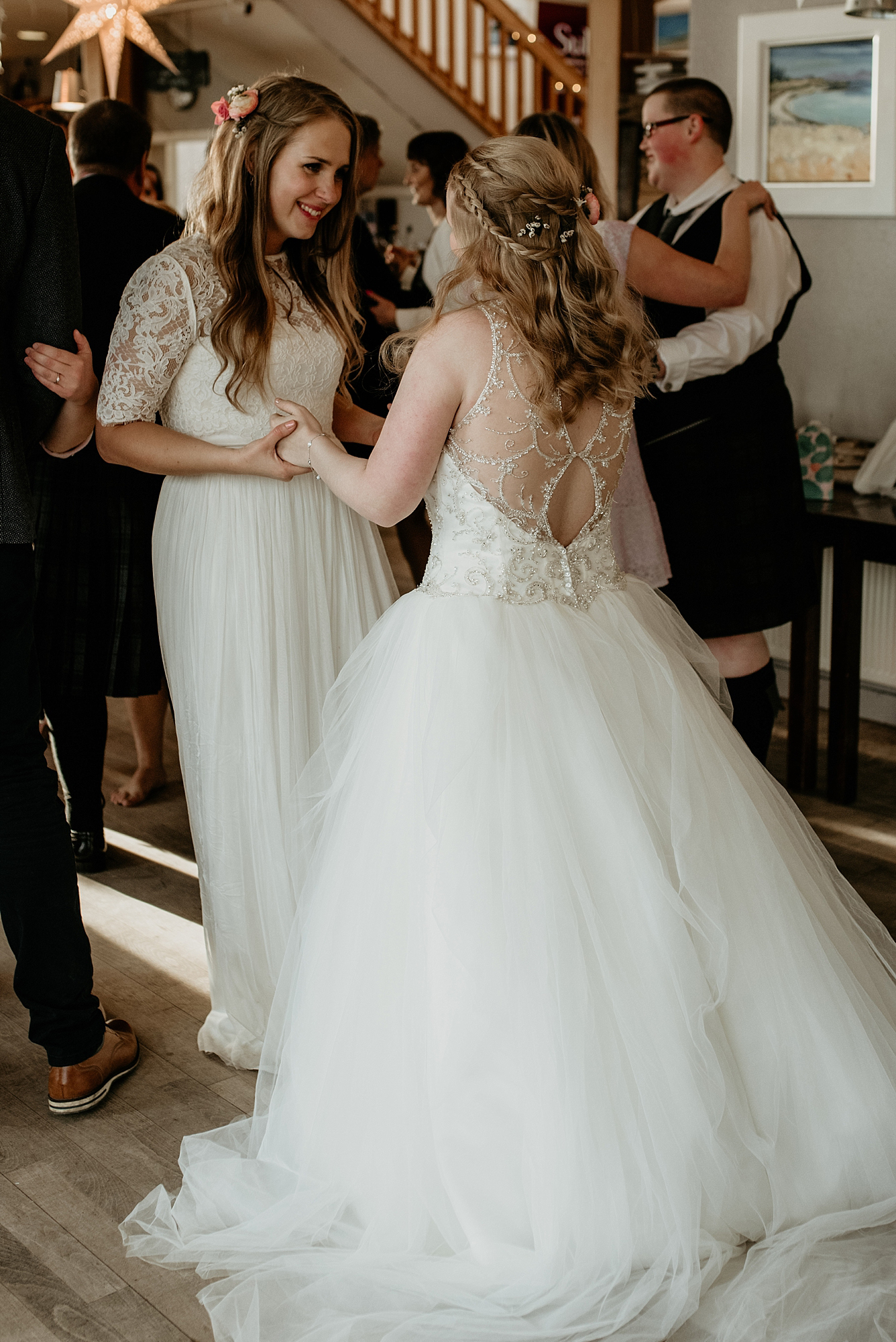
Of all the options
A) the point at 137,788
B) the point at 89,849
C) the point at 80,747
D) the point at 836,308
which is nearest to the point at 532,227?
the point at 80,747

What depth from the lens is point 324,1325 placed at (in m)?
1.62

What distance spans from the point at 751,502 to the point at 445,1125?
1948 mm

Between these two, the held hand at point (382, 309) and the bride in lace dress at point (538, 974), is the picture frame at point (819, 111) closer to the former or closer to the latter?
the held hand at point (382, 309)

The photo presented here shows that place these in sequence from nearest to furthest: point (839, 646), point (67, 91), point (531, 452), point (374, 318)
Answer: point (531, 452) < point (839, 646) < point (374, 318) < point (67, 91)

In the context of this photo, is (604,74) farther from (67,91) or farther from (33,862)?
(33,862)

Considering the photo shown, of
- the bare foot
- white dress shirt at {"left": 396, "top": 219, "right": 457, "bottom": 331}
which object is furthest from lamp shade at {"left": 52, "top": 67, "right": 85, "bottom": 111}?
the bare foot

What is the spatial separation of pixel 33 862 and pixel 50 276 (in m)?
0.92

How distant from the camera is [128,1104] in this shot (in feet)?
7.29

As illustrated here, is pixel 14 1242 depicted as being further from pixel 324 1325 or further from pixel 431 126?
pixel 431 126

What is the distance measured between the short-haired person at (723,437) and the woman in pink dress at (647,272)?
0.07m

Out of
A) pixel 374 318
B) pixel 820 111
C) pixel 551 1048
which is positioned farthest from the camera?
pixel 820 111

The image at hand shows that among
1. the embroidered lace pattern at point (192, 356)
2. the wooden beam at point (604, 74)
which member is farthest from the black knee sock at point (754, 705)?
the wooden beam at point (604, 74)

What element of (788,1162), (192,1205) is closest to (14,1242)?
(192,1205)

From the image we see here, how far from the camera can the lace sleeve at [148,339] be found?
2107 millimetres
